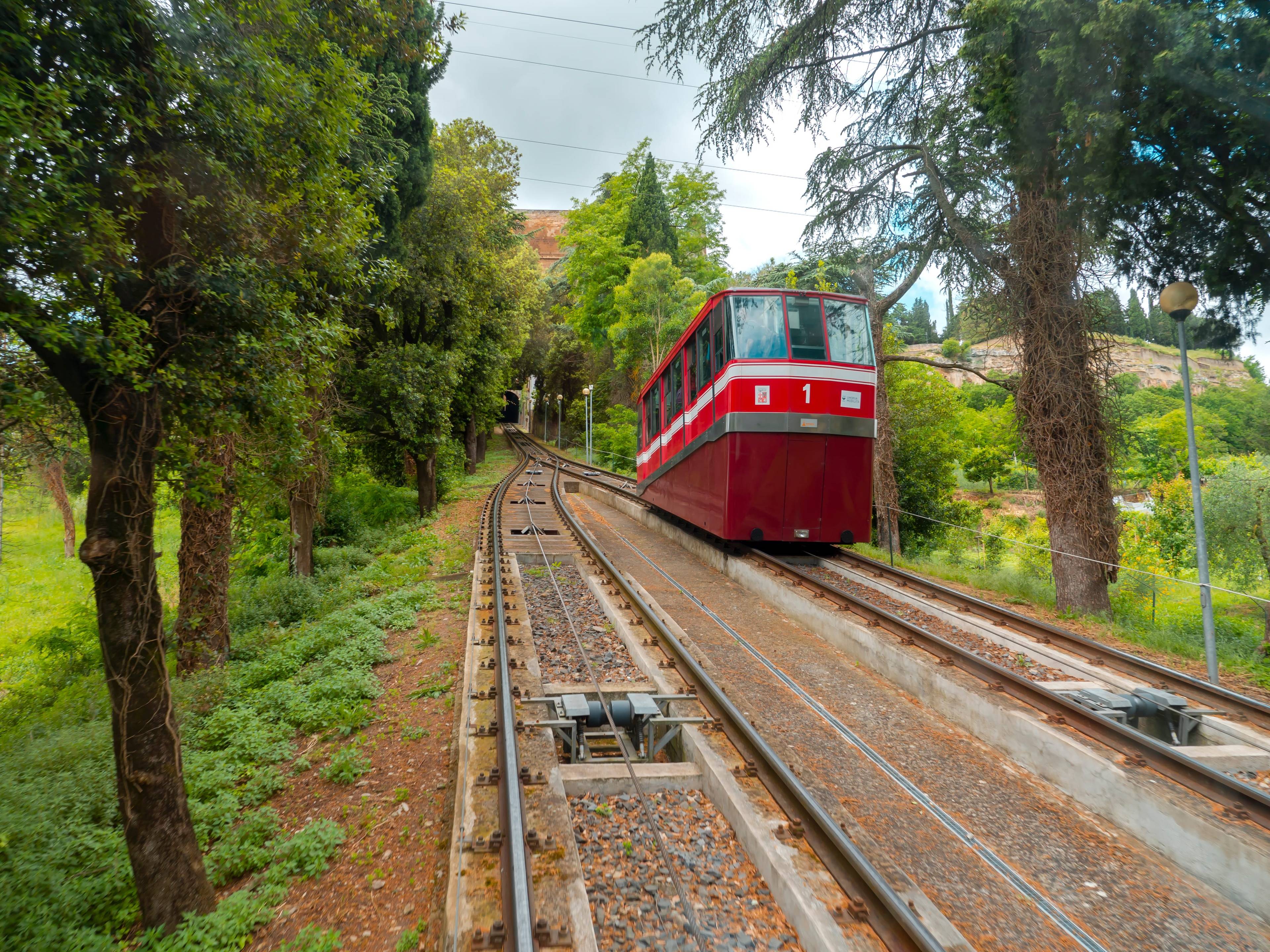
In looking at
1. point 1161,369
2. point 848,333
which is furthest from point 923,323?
point 848,333

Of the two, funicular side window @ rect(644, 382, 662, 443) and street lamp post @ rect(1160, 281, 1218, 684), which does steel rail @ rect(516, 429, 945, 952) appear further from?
funicular side window @ rect(644, 382, 662, 443)

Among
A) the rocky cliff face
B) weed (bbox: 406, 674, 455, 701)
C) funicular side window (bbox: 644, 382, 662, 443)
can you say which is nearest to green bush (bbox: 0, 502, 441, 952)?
weed (bbox: 406, 674, 455, 701)

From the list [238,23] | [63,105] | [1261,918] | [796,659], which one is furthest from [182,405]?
[1261,918]

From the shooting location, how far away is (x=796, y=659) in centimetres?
704

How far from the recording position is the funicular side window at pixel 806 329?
9.68m

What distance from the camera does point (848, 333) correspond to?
9.83 m

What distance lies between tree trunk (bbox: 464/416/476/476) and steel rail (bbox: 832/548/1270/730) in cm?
2454

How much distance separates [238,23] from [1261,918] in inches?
285

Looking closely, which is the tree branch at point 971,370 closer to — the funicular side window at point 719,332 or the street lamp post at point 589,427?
the funicular side window at point 719,332

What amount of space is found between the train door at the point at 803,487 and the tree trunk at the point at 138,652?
7946mm

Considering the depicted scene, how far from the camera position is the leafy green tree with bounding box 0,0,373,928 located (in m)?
2.88

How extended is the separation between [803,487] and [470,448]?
2434 centimetres

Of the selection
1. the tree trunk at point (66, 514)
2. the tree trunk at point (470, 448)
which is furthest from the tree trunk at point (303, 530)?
the tree trunk at point (470, 448)

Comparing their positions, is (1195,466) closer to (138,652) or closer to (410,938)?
(410,938)
